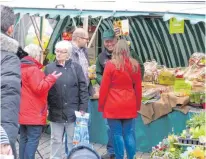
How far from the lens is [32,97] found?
16.6 ft

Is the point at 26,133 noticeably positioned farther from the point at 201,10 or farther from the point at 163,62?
the point at 163,62

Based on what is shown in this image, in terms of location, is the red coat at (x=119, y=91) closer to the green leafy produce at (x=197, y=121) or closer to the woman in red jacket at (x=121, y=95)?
the woman in red jacket at (x=121, y=95)

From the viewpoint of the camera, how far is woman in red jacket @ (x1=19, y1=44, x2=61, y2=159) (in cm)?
496

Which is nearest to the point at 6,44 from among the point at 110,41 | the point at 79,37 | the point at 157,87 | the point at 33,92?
the point at 33,92

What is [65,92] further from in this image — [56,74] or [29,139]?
[29,139]

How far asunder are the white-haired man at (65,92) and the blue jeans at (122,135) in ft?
1.57

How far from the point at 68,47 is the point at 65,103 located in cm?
61

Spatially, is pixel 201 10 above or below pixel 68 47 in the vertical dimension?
above

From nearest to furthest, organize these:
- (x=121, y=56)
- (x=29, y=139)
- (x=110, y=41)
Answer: (x=29, y=139) < (x=121, y=56) < (x=110, y=41)

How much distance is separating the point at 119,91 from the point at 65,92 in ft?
2.19

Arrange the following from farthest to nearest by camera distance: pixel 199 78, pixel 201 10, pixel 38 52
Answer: pixel 199 78 → pixel 201 10 → pixel 38 52

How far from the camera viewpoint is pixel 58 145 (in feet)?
Answer: 17.9

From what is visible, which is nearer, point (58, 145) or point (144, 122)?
point (58, 145)

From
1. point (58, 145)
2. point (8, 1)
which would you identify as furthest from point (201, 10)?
point (8, 1)
